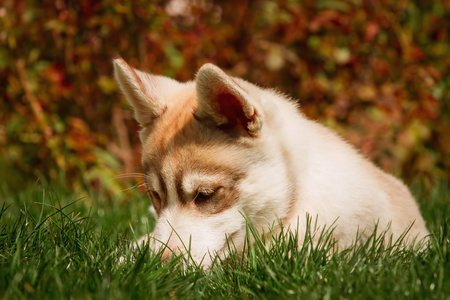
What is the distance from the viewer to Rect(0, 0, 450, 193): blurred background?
18.0 ft

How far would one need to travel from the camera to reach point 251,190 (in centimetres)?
296

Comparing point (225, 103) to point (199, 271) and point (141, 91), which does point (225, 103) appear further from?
point (199, 271)

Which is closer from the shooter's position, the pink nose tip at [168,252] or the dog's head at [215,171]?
the pink nose tip at [168,252]

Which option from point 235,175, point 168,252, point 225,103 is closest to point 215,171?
point 235,175

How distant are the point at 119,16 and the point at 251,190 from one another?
3.16m

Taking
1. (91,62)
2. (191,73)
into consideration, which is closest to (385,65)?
(191,73)

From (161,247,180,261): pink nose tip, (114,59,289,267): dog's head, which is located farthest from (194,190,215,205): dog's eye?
(161,247,180,261): pink nose tip

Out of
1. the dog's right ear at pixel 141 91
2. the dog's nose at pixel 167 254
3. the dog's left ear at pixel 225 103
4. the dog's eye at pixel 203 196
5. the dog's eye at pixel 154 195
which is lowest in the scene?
the dog's nose at pixel 167 254

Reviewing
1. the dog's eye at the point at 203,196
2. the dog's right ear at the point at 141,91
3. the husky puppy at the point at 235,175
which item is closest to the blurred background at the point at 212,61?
the dog's right ear at the point at 141,91

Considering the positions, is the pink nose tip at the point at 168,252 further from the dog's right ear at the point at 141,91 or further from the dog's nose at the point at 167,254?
the dog's right ear at the point at 141,91

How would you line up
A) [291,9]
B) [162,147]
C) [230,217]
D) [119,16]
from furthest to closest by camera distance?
1. [291,9]
2. [119,16]
3. [162,147]
4. [230,217]

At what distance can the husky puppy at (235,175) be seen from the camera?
2.90 m

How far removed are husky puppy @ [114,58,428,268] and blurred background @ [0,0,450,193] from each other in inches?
90.0

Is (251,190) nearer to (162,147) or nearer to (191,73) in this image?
(162,147)
